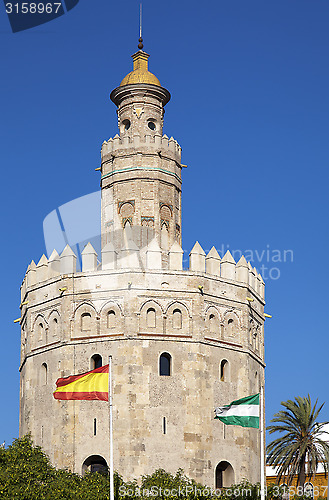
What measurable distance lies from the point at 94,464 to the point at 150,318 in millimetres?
8155

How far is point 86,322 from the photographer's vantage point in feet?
152

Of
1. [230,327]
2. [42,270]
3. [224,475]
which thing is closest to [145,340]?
[230,327]

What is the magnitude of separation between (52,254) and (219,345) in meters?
11.0

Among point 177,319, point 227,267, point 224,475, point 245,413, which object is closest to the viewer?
point 245,413

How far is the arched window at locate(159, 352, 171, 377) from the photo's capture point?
1781 inches

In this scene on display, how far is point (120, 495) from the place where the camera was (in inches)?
1571

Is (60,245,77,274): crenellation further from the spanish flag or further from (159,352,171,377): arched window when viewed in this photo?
the spanish flag

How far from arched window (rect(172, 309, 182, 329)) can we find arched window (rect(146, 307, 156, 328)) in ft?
3.61

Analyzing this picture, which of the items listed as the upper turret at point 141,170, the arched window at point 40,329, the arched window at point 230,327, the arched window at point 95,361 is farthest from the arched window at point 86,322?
the arched window at point 230,327

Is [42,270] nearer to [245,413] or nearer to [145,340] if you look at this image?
[145,340]

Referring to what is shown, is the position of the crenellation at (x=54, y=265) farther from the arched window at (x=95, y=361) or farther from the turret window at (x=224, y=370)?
the turret window at (x=224, y=370)

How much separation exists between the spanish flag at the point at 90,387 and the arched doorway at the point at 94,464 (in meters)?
7.48

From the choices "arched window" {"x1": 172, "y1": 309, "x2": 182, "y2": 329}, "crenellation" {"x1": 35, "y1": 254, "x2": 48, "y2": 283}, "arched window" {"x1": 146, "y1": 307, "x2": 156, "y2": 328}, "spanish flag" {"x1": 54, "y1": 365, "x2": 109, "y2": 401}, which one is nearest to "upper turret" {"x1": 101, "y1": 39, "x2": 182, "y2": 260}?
"crenellation" {"x1": 35, "y1": 254, "x2": 48, "y2": 283}

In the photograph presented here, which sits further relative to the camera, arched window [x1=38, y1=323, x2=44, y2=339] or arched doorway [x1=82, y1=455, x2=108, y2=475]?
arched window [x1=38, y1=323, x2=44, y2=339]
